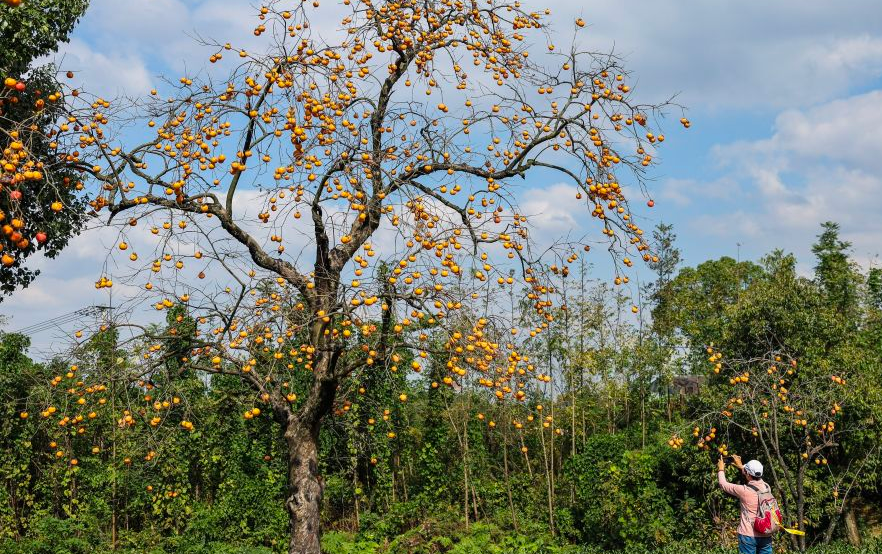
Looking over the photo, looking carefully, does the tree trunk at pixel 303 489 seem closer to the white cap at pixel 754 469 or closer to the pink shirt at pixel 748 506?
the pink shirt at pixel 748 506

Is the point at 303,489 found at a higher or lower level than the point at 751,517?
higher

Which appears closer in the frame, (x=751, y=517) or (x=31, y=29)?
(x=751, y=517)

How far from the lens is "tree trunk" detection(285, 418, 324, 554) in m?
6.43

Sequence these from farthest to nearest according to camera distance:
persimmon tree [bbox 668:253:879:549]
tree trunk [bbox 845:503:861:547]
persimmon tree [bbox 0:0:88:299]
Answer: tree trunk [bbox 845:503:861:547]
persimmon tree [bbox 668:253:879:549]
persimmon tree [bbox 0:0:88:299]

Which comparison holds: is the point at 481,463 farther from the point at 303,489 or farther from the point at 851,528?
the point at 303,489

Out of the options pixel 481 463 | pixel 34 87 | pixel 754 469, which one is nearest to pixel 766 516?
pixel 754 469

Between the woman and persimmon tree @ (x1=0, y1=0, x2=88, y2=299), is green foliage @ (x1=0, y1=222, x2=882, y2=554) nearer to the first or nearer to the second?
persimmon tree @ (x1=0, y1=0, x2=88, y2=299)

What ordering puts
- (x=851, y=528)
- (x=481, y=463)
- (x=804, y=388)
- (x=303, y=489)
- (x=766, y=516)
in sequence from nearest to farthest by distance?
(x=766, y=516) → (x=303, y=489) → (x=804, y=388) → (x=851, y=528) → (x=481, y=463)

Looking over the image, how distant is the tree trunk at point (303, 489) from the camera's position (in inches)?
253

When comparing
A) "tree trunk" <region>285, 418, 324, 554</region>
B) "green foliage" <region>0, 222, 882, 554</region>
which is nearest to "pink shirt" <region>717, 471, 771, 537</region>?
"tree trunk" <region>285, 418, 324, 554</region>

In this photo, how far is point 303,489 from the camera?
649 cm

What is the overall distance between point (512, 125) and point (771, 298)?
788cm

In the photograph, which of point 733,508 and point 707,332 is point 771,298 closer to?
point 707,332

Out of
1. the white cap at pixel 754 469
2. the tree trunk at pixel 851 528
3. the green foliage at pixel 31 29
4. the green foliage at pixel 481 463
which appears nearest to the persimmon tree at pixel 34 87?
the green foliage at pixel 31 29
